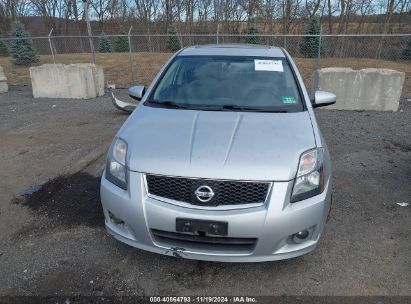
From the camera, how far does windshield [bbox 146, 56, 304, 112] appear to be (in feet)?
11.3

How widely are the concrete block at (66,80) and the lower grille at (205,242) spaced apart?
28.8 feet

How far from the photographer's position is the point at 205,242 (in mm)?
2490

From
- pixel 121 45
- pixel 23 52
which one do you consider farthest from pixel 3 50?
pixel 23 52

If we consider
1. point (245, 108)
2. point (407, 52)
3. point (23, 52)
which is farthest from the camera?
point (23, 52)

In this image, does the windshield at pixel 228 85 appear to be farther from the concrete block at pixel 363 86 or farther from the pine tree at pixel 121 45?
the pine tree at pixel 121 45

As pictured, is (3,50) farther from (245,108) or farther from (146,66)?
(245,108)

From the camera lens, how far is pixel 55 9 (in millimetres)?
38969

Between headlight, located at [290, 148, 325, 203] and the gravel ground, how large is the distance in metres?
0.76

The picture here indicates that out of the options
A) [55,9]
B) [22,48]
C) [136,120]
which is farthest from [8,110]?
[55,9]

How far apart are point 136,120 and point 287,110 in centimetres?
141

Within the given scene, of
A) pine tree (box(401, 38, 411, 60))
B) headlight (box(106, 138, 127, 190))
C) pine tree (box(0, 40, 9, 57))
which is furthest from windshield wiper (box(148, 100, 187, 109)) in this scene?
pine tree (box(0, 40, 9, 57))

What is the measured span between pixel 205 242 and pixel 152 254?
0.76 meters

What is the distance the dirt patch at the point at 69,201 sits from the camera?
3.65 m

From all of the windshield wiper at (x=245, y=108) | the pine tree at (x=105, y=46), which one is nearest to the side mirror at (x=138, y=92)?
the windshield wiper at (x=245, y=108)
